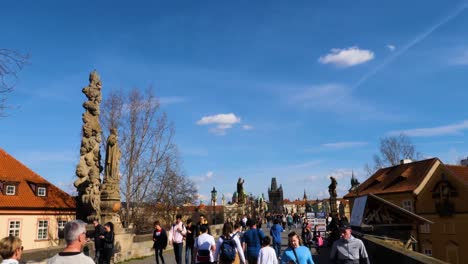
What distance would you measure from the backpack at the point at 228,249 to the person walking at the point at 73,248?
15.2 feet

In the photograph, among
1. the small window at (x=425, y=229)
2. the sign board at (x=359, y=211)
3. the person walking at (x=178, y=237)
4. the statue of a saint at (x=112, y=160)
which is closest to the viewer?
the person walking at (x=178, y=237)

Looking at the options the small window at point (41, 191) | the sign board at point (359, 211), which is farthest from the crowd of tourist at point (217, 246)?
the small window at point (41, 191)

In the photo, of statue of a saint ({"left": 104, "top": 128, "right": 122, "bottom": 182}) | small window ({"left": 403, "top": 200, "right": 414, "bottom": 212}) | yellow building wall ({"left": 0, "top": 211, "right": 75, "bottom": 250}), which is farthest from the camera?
small window ({"left": 403, "top": 200, "right": 414, "bottom": 212})

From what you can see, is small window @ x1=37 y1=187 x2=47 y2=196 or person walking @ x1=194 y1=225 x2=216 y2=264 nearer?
person walking @ x1=194 y1=225 x2=216 y2=264

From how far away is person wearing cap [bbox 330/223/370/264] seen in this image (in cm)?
648

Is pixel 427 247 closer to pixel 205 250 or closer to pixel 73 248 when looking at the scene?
pixel 205 250

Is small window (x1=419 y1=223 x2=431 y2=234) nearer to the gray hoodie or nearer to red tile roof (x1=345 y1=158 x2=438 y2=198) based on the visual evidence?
red tile roof (x1=345 y1=158 x2=438 y2=198)

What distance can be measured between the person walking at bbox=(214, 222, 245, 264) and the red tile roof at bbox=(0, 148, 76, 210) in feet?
75.0

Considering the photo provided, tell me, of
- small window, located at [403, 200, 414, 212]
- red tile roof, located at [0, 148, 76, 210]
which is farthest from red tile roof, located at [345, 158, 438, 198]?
red tile roof, located at [0, 148, 76, 210]

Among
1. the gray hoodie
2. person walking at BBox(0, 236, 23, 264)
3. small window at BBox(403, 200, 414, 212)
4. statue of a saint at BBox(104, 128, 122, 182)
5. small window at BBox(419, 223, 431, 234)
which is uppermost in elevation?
statue of a saint at BBox(104, 128, 122, 182)

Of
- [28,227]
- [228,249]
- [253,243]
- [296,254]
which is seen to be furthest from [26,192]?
[296,254]

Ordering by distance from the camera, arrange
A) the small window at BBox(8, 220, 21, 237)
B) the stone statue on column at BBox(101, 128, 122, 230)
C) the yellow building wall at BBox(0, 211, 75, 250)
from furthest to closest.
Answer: the small window at BBox(8, 220, 21, 237)
the yellow building wall at BBox(0, 211, 75, 250)
the stone statue on column at BBox(101, 128, 122, 230)

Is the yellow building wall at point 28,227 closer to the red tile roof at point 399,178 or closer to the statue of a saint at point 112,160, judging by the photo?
the statue of a saint at point 112,160

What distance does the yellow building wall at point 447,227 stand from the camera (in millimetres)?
35531
